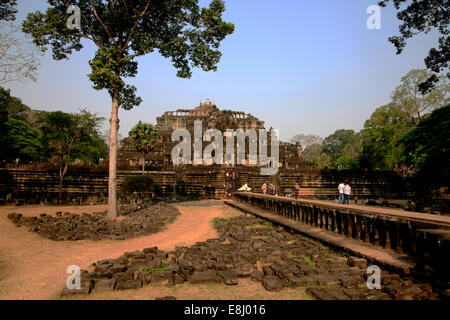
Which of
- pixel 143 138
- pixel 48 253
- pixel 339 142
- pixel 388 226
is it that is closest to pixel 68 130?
pixel 143 138

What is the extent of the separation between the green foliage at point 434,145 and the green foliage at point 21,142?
44133 mm

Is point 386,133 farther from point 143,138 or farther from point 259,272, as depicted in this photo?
point 259,272

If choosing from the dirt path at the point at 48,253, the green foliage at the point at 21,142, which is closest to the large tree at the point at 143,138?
the green foliage at the point at 21,142

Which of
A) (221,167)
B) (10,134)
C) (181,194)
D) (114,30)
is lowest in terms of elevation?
(181,194)

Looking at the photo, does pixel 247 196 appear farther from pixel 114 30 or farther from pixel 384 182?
pixel 384 182

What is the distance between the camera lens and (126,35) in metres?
Result: 14.0

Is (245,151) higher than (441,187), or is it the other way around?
(245,151)

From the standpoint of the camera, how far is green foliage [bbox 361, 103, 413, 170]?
123 ft

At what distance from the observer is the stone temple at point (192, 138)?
3734 cm

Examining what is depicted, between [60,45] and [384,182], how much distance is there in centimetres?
3318

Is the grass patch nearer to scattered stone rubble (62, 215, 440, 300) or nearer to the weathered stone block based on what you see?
scattered stone rubble (62, 215, 440, 300)

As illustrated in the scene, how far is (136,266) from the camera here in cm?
582
